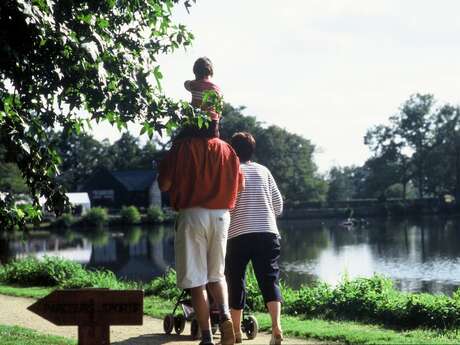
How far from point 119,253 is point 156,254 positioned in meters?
2.79

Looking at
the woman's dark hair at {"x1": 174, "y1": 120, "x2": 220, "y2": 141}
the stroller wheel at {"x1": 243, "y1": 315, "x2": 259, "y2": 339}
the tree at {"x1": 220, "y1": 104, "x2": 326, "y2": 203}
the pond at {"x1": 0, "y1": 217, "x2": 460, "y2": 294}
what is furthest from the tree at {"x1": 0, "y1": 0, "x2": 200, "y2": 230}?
the tree at {"x1": 220, "y1": 104, "x2": 326, "y2": 203}

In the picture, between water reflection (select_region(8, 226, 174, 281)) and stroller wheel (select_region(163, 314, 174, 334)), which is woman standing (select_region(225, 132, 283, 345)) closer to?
stroller wheel (select_region(163, 314, 174, 334))

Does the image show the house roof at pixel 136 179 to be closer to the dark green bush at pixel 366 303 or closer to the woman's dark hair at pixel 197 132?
the dark green bush at pixel 366 303

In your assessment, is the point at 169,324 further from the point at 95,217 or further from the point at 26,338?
the point at 95,217

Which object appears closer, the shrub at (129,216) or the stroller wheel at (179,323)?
the stroller wheel at (179,323)

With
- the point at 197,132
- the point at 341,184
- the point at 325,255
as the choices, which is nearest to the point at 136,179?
the point at 341,184

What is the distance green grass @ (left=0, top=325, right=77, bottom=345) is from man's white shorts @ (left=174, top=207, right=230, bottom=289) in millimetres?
1717

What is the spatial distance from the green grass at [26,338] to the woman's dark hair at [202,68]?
2.54 meters

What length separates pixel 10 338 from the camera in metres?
5.84

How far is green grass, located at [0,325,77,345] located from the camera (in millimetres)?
5598

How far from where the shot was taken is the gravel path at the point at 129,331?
579 centimetres

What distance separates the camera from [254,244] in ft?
17.4

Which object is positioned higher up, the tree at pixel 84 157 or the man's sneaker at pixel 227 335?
the tree at pixel 84 157

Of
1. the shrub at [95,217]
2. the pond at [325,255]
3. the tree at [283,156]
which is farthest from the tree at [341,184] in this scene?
the pond at [325,255]
